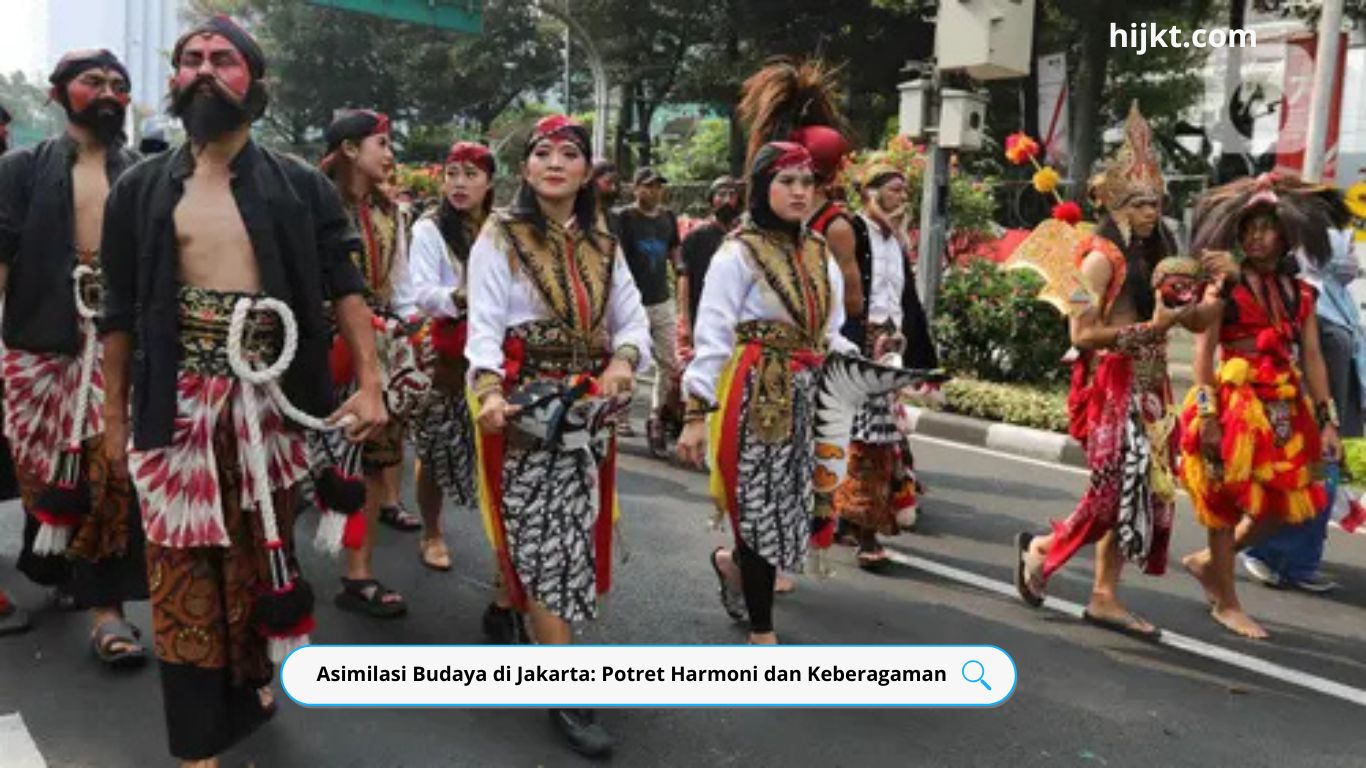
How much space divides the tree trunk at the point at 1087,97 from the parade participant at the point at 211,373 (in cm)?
1766

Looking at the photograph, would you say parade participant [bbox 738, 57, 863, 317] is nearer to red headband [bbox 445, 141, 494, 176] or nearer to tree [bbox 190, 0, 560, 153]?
red headband [bbox 445, 141, 494, 176]

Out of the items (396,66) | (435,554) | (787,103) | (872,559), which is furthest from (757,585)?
(396,66)

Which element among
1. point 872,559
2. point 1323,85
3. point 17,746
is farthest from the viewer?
point 1323,85

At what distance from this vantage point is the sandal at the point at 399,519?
18.9 ft

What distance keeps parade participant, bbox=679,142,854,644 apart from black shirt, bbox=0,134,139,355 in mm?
2015

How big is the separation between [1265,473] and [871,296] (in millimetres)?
1851

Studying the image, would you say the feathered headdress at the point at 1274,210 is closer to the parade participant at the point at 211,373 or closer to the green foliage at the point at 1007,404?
the parade participant at the point at 211,373

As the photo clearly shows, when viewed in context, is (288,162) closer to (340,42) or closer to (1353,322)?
(1353,322)

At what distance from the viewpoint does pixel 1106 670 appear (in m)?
4.24

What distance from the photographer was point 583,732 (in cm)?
341

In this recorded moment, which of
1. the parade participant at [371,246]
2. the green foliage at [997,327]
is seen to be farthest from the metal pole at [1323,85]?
the parade participant at [371,246]

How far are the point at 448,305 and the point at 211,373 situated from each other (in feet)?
6.11

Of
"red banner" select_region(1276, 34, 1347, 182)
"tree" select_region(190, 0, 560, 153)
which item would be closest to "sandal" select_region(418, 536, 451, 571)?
"red banner" select_region(1276, 34, 1347, 182)

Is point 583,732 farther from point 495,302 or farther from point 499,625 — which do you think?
point 495,302
